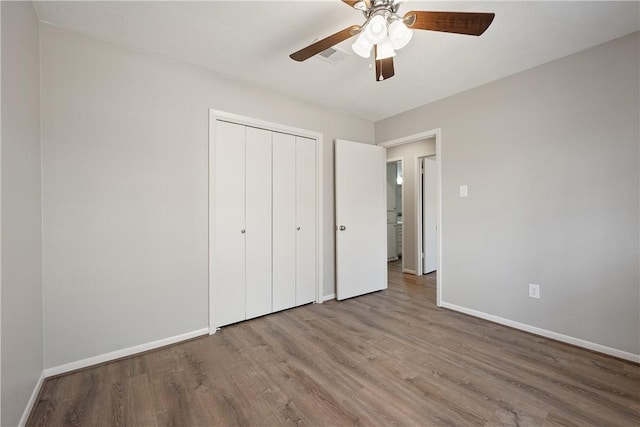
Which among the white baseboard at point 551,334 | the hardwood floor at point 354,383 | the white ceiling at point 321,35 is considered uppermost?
the white ceiling at point 321,35

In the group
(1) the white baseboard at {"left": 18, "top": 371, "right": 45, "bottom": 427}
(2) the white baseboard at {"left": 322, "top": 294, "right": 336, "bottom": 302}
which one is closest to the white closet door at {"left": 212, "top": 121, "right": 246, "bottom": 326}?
(2) the white baseboard at {"left": 322, "top": 294, "right": 336, "bottom": 302}

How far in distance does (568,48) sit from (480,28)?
4.83 feet

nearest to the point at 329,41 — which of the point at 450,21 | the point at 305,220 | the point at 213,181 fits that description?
the point at 450,21

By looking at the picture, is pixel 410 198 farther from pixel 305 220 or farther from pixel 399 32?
pixel 399 32

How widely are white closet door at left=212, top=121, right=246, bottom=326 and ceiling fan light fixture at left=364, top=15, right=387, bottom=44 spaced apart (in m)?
1.68

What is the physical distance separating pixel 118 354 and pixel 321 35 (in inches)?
117

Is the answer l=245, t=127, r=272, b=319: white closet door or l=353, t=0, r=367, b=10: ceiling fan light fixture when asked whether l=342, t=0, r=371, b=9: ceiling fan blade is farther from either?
l=245, t=127, r=272, b=319: white closet door

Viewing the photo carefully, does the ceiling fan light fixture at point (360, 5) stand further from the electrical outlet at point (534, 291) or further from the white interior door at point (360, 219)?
the electrical outlet at point (534, 291)

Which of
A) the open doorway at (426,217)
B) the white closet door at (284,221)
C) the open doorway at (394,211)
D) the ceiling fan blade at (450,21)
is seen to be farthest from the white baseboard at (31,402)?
the open doorway at (394,211)

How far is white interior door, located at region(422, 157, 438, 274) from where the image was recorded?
15.8 ft

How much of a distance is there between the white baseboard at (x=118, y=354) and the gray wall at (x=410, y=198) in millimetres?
3615

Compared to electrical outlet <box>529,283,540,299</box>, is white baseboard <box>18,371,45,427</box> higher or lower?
lower

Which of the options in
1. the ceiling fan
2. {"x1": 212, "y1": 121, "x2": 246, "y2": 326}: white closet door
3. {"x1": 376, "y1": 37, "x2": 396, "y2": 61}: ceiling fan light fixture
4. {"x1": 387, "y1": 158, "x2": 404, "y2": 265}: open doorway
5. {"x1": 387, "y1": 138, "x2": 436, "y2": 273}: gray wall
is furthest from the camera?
{"x1": 387, "y1": 158, "x2": 404, "y2": 265}: open doorway

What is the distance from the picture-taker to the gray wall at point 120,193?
1925mm
